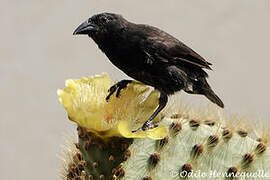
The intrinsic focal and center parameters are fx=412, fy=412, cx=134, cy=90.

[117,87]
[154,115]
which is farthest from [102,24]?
[154,115]

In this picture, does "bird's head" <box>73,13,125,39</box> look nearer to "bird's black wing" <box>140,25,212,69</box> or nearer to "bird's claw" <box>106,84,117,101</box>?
"bird's black wing" <box>140,25,212,69</box>

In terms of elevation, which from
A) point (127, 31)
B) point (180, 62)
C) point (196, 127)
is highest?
point (127, 31)

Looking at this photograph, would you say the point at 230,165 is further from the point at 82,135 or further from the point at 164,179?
the point at 82,135

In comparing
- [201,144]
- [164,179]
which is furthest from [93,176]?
[201,144]

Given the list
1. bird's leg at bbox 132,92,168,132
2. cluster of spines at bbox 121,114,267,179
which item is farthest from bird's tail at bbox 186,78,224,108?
cluster of spines at bbox 121,114,267,179

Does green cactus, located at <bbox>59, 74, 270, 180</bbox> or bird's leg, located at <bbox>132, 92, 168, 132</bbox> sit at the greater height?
bird's leg, located at <bbox>132, 92, 168, 132</bbox>

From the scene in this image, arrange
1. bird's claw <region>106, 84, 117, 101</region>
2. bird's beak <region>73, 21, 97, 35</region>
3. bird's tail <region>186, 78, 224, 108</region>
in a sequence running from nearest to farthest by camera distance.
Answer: bird's claw <region>106, 84, 117, 101</region> → bird's beak <region>73, 21, 97, 35</region> → bird's tail <region>186, 78, 224, 108</region>
